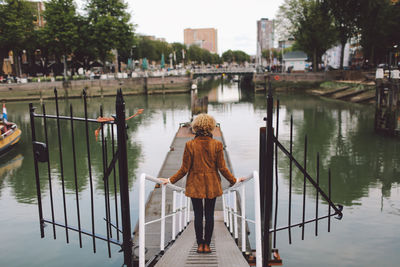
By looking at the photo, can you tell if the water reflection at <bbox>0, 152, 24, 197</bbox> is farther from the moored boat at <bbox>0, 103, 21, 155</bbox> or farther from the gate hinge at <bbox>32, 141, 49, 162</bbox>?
the gate hinge at <bbox>32, 141, 49, 162</bbox>

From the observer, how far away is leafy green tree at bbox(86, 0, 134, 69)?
178ft

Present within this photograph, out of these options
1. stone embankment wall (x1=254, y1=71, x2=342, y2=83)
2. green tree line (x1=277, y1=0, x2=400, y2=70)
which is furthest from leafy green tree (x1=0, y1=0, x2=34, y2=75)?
green tree line (x1=277, y1=0, x2=400, y2=70)

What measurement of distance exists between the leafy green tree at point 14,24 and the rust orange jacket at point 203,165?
5428 centimetres

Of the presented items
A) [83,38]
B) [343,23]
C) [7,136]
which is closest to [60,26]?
[83,38]

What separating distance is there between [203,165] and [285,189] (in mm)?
9551

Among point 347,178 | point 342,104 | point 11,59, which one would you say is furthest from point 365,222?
point 11,59

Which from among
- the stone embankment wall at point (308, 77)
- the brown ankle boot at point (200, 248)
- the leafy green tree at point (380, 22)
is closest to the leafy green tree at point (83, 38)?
the stone embankment wall at point (308, 77)

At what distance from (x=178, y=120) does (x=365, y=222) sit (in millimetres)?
23243

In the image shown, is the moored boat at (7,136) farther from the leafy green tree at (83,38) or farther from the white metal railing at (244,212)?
the leafy green tree at (83,38)

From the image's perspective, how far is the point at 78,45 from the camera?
55625 mm

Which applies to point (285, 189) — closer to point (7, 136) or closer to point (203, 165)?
point (203, 165)

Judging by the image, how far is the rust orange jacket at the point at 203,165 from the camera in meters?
4.35

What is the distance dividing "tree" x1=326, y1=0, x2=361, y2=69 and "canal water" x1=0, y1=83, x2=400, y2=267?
840 inches

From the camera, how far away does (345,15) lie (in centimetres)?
4709
